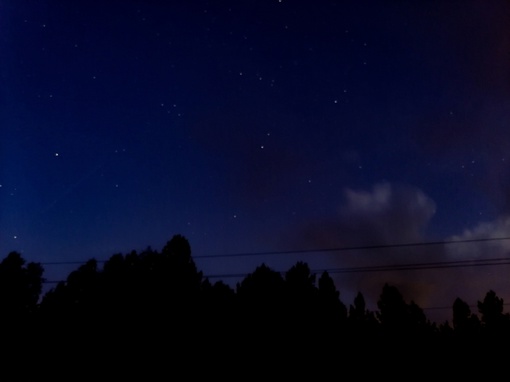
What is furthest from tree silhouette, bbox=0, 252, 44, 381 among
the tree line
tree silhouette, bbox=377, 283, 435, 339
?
tree silhouette, bbox=377, 283, 435, 339

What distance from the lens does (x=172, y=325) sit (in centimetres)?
2072

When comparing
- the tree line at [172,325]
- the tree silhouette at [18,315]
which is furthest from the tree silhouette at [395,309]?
the tree silhouette at [18,315]

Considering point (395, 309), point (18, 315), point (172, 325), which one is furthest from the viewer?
point (395, 309)

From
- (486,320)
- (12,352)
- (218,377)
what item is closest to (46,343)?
(12,352)

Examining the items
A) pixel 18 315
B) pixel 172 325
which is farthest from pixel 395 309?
pixel 18 315

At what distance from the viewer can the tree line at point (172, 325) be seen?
1989 centimetres

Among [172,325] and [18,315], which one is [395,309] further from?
[18,315]

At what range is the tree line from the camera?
19891 millimetres

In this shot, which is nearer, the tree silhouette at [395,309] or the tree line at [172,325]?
the tree line at [172,325]

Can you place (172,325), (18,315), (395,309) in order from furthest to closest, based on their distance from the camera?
1. (395,309)
2. (18,315)
3. (172,325)

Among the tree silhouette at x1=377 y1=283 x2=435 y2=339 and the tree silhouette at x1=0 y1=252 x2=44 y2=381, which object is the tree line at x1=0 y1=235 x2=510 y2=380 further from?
the tree silhouette at x1=377 y1=283 x2=435 y2=339

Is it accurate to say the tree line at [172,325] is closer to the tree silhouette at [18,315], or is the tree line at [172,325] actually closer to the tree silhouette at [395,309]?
A: the tree silhouette at [18,315]

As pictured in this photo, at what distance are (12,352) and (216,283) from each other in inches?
496

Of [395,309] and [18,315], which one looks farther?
[395,309]
